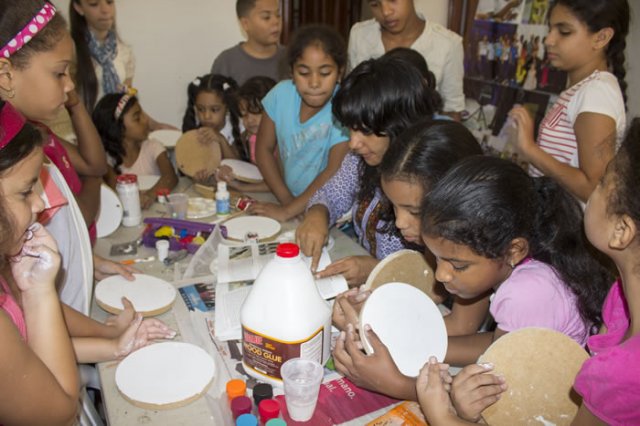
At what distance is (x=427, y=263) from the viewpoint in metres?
1.36

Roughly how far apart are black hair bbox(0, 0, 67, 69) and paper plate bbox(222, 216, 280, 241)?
2.64 ft

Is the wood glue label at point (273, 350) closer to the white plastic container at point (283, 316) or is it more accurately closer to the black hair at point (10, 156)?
the white plastic container at point (283, 316)

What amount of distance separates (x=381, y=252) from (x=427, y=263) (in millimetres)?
333

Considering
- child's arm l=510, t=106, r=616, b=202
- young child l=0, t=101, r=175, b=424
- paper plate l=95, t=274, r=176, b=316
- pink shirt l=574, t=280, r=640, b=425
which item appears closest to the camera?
pink shirt l=574, t=280, r=640, b=425

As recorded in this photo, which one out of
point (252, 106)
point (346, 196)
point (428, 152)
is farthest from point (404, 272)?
point (252, 106)

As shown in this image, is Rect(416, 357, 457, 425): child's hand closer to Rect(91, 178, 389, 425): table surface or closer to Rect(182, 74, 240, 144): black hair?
Rect(91, 178, 389, 425): table surface

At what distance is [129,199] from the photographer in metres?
1.85

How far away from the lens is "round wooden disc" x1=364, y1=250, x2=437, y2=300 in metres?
1.23

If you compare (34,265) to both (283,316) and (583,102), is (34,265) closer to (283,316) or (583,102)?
(283,316)

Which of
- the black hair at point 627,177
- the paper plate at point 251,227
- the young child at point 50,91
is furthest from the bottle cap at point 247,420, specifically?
the paper plate at point 251,227

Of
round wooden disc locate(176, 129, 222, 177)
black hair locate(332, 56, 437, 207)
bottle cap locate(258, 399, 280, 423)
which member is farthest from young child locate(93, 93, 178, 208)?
bottle cap locate(258, 399, 280, 423)

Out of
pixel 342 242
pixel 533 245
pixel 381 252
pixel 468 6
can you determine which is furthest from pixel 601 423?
pixel 468 6

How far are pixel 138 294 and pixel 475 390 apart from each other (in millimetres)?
914

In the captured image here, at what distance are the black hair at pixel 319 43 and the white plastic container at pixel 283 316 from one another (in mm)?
1183
